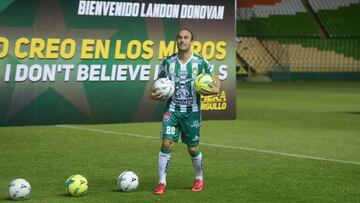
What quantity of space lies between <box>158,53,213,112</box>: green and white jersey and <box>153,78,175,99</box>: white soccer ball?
0.60 feet

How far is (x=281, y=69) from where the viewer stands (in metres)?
44.8

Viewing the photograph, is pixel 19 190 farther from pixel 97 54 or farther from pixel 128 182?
pixel 97 54

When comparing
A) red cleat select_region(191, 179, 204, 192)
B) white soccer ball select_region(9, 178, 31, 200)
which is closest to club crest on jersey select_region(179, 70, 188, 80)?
red cleat select_region(191, 179, 204, 192)

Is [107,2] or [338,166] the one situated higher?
[107,2]

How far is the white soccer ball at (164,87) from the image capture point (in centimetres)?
1038

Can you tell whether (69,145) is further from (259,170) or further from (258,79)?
(258,79)

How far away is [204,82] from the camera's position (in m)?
10.4

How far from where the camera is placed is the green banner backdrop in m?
18.9

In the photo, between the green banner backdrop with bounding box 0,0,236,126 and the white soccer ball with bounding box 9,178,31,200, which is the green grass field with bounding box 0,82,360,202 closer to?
the white soccer ball with bounding box 9,178,31,200

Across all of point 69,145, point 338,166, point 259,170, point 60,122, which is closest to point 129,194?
point 259,170

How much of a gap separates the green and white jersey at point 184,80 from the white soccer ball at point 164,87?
18 cm

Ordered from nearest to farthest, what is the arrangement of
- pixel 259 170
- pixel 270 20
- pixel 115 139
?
pixel 259 170
pixel 115 139
pixel 270 20

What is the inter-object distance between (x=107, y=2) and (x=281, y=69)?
26011 millimetres

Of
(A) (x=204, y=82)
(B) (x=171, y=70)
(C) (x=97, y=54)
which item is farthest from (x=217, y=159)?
(C) (x=97, y=54)
